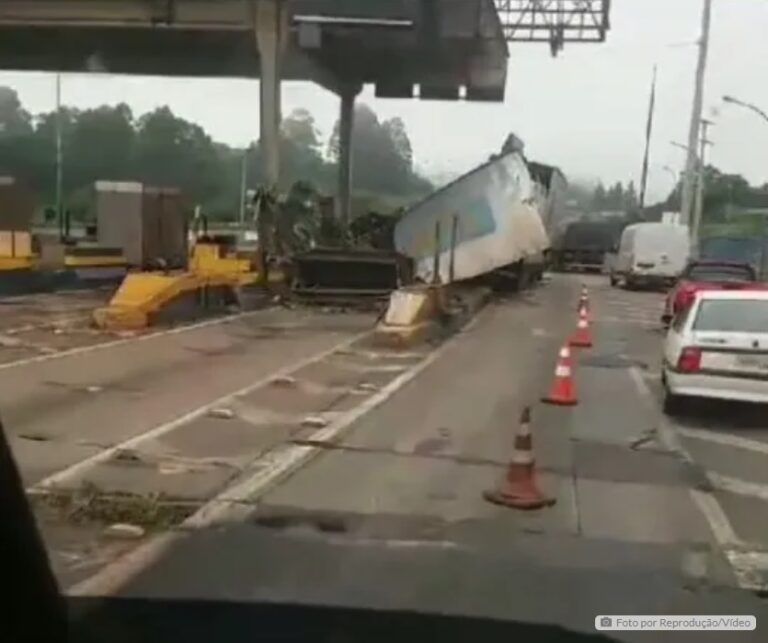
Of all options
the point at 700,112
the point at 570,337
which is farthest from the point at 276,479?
the point at 700,112

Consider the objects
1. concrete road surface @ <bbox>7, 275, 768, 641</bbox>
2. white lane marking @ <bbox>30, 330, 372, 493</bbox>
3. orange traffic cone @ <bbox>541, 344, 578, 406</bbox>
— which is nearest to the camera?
concrete road surface @ <bbox>7, 275, 768, 641</bbox>

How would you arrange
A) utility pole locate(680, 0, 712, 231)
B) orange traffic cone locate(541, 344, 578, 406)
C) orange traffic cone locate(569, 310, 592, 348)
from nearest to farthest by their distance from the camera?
orange traffic cone locate(541, 344, 578, 406), orange traffic cone locate(569, 310, 592, 348), utility pole locate(680, 0, 712, 231)

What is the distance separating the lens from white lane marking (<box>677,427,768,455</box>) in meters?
12.7

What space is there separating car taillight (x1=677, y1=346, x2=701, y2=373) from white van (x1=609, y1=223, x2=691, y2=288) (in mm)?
32406

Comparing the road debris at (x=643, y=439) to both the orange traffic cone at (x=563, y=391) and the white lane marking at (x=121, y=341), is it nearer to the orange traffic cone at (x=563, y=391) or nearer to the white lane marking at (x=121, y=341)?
the orange traffic cone at (x=563, y=391)

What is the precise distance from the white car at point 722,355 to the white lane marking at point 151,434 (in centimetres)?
478

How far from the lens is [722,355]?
1433 centimetres

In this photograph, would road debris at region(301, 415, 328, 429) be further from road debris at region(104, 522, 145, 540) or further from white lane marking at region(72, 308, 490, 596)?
road debris at region(104, 522, 145, 540)

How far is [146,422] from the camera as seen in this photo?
12.7 meters

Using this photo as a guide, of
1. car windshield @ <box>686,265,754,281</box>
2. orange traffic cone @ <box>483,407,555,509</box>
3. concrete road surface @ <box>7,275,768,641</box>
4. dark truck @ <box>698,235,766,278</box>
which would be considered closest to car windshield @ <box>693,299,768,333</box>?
concrete road surface @ <box>7,275,768,641</box>

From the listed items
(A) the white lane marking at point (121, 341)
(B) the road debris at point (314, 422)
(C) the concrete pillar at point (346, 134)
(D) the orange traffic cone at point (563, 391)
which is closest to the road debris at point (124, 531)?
(B) the road debris at point (314, 422)

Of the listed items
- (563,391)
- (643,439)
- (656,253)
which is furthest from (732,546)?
(656,253)

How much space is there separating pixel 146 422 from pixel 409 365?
7.24 metres

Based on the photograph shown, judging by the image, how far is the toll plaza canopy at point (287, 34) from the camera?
39.8 meters
